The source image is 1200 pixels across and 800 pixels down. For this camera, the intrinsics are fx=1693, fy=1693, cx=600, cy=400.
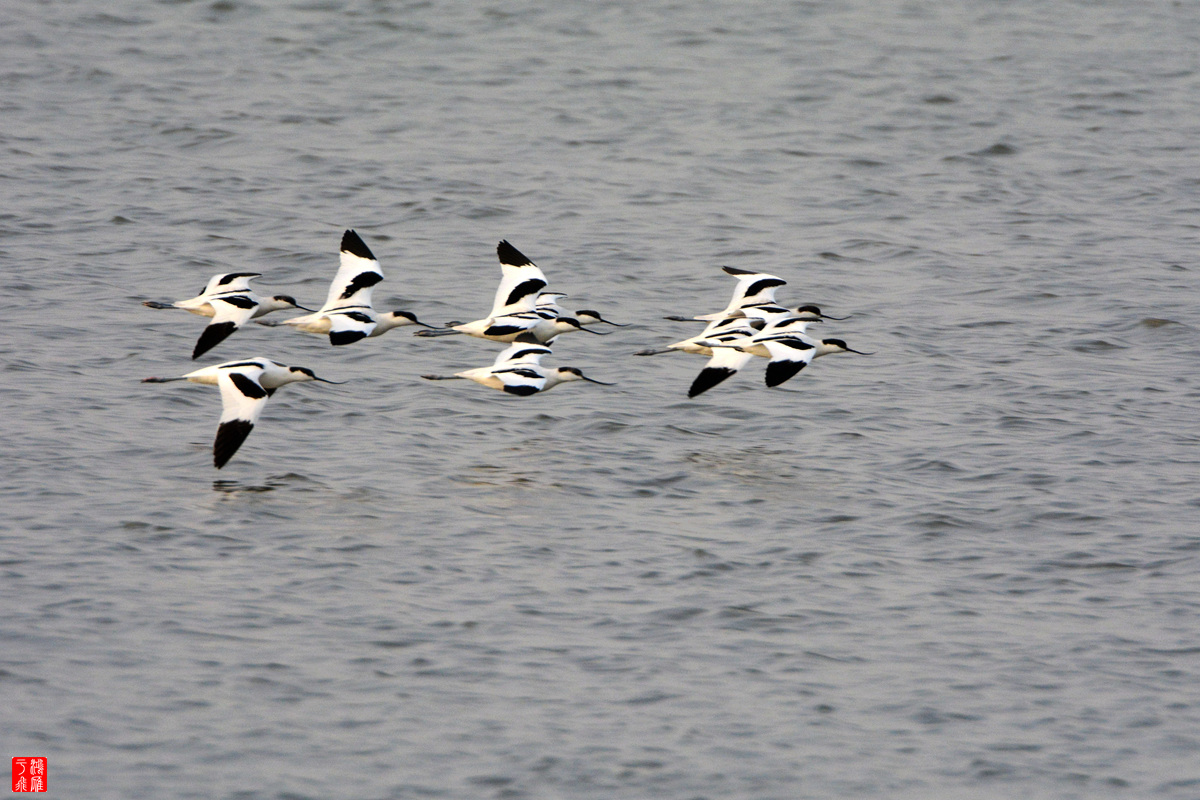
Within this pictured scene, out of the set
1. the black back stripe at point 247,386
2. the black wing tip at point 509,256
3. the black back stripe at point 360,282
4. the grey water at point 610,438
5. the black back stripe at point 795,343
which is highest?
the black wing tip at point 509,256

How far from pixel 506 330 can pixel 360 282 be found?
160cm

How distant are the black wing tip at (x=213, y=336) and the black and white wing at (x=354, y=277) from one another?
1165mm

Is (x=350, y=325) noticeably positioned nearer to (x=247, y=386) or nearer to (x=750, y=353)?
(x=247, y=386)

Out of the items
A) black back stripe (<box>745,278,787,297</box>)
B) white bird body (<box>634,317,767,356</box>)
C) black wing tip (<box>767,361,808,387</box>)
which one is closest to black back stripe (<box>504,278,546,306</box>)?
white bird body (<box>634,317,767,356</box>)

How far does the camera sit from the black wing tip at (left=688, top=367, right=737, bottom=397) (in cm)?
1630

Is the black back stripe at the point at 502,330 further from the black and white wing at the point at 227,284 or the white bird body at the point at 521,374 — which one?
the black and white wing at the point at 227,284

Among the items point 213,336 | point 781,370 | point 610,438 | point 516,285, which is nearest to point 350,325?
point 213,336

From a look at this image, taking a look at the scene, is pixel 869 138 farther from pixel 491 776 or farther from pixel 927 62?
pixel 491 776

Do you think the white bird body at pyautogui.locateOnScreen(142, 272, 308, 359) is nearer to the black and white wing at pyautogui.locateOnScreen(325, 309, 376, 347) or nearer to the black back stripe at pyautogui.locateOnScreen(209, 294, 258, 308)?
the black back stripe at pyautogui.locateOnScreen(209, 294, 258, 308)

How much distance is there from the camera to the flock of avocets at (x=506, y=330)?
15.7 metres

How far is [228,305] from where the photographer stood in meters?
17.0

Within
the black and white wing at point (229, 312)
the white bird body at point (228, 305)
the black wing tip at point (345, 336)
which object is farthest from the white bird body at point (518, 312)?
the black and white wing at point (229, 312)

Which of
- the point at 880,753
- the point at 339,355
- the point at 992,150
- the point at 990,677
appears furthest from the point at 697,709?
the point at 992,150

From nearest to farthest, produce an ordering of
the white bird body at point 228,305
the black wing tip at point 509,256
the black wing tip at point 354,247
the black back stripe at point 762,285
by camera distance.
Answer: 1. the white bird body at point 228,305
2. the black wing tip at point 354,247
3. the black wing tip at point 509,256
4. the black back stripe at point 762,285
